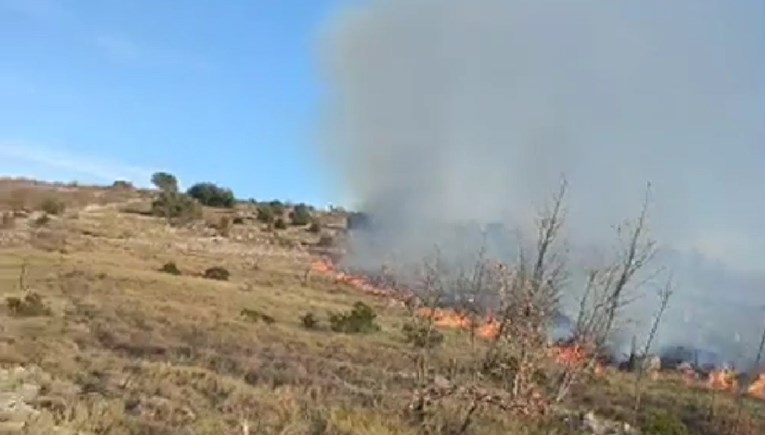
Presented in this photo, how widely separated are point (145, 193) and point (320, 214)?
19.2 meters

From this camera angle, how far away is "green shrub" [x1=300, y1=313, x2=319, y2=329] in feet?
124

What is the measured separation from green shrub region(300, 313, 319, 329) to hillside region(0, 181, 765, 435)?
87 millimetres

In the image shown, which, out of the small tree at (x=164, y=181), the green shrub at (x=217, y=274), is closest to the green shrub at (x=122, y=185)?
the small tree at (x=164, y=181)

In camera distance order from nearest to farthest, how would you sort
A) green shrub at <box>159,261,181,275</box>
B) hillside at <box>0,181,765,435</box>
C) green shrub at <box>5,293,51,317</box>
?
hillside at <box>0,181,765,435</box>
green shrub at <box>5,293,51,317</box>
green shrub at <box>159,261,181,275</box>

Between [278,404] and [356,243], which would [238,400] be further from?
[356,243]

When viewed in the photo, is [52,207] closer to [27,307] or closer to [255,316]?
[255,316]

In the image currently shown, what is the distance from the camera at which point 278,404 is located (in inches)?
528

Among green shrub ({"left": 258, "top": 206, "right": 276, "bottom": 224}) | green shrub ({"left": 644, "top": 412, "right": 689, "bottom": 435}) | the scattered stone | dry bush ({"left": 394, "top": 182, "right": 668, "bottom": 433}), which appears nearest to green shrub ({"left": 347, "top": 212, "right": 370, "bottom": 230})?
green shrub ({"left": 258, "top": 206, "right": 276, "bottom": 224})

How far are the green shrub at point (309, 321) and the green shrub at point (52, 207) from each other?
41558 mm

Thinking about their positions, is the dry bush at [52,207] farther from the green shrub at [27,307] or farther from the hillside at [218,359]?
the green shrub at [27,307]

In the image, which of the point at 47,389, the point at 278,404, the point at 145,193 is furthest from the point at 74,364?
the point at 145,193

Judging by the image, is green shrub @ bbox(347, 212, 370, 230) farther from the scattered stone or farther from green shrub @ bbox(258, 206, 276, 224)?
the scattered stone

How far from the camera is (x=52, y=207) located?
78.2 m

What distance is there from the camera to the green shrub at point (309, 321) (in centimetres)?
3766
